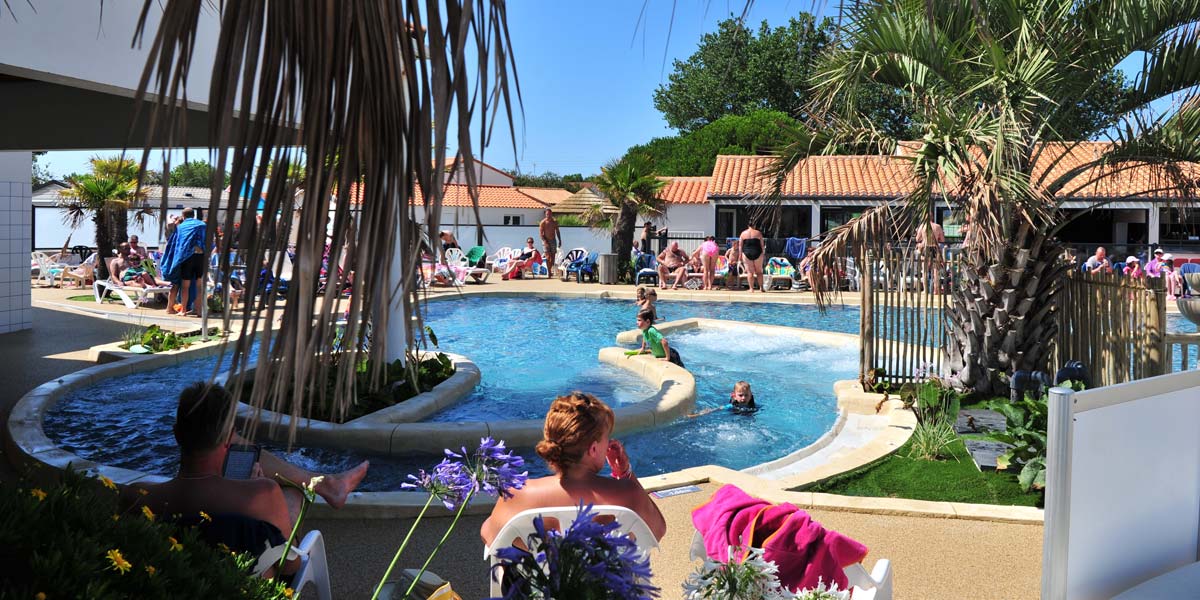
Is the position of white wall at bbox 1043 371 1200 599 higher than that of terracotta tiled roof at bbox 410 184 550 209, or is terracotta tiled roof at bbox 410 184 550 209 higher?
terracotta tiled roof at bbox 410 184 550 209

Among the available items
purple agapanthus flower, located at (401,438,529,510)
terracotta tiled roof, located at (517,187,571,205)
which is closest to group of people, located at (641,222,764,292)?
purple agapanthus flower, located at (401,438,529,510)

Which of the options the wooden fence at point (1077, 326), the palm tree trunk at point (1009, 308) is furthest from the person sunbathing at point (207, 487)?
the palm tree trunk at point (1009, 308)

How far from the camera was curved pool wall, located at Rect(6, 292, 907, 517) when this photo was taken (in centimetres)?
520

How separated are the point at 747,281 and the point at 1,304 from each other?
49.1 feet

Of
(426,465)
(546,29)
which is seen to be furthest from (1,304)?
(546,29)

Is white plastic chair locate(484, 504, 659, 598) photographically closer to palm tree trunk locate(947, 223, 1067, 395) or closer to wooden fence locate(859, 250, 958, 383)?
palm tree trunk locate(947, 223, 1067, 395)

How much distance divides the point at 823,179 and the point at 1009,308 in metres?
20.8

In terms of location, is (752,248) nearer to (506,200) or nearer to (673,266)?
(673,266)

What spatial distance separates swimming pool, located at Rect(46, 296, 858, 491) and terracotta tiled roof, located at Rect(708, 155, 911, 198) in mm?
9289

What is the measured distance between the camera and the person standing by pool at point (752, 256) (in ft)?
69.0

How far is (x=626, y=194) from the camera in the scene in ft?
81.1

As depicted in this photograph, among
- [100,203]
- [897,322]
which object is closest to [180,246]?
[897,322]

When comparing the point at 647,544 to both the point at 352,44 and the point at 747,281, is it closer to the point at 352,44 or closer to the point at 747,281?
the point at 352,44

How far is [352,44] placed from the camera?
125 centimetres
